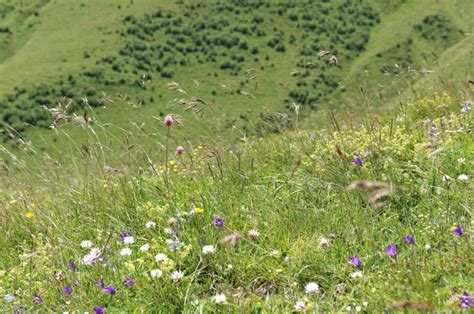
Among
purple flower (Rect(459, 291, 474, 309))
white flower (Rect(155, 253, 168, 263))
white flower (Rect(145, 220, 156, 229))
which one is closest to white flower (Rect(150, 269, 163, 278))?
white flower (Rect(155, 253, 168, 263))

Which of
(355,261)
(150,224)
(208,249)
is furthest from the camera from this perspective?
(150,224)

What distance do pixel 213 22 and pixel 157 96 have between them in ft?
137

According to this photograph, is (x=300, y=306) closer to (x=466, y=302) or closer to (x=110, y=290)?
(x=466, y=302)

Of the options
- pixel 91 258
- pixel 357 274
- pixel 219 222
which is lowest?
pixel 357 274

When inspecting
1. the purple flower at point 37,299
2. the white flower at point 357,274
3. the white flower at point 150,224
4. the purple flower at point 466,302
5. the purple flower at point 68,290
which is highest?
the purple flower at point 466,302

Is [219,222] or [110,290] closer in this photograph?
[110,290]

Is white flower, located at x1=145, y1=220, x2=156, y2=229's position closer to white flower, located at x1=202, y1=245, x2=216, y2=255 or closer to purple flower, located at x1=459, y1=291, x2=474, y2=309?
white flower, located at x1=202, y1=245, x2=216, y2=255

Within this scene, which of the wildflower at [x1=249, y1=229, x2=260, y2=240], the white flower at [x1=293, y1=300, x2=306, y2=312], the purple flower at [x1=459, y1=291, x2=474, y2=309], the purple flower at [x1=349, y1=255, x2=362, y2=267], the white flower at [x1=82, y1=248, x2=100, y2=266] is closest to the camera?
the purple flower at [x1=459, y1=291, x2=474, y2=309]

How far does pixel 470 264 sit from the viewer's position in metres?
2.91

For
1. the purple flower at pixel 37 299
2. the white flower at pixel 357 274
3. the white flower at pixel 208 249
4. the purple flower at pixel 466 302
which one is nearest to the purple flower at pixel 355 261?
the white flower at pixel 357 274

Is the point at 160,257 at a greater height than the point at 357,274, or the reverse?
the point at 160,257

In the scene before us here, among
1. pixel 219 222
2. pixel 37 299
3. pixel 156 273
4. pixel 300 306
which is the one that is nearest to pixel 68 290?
pixel 37 299

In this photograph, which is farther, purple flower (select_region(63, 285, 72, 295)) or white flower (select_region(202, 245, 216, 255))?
white flower (select_region(202, 245, 216, 255))

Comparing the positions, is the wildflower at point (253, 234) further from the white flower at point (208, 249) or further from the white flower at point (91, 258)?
the white flower at point (91, 258)
